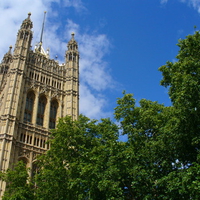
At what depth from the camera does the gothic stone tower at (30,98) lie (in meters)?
35.8

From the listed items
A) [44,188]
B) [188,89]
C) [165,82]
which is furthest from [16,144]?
[188,89]

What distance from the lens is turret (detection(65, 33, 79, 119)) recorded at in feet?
145

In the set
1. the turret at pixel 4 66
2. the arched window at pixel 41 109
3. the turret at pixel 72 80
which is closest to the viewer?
the arched window at pixel 41 109

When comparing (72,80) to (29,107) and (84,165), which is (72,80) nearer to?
(29,107)

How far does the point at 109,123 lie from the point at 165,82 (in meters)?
5.65

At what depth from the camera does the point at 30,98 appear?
43250mm

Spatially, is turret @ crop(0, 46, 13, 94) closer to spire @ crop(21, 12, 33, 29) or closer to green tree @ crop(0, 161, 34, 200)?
spire @ crop(21, 12, 33, 29)

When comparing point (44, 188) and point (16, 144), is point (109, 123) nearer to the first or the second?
point (44, 188)

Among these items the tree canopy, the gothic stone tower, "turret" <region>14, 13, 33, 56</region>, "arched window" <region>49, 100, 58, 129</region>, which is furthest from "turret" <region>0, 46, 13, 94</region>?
the tree canopy

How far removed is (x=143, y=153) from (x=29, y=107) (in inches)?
1111

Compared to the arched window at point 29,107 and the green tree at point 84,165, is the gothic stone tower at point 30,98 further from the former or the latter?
the green tree at point 84,165

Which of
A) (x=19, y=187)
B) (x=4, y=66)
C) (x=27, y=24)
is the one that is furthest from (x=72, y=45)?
(x=19, y=187)

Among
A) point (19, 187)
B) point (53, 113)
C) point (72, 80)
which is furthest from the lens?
point (72, 80)

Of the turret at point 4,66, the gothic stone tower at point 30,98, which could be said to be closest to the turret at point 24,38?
the gothic stone tower at point 30,98
